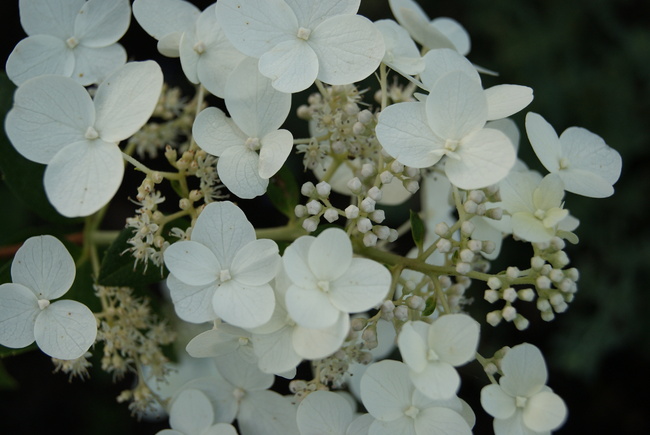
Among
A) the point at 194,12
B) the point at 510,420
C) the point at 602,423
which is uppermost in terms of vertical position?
the point at 194,12

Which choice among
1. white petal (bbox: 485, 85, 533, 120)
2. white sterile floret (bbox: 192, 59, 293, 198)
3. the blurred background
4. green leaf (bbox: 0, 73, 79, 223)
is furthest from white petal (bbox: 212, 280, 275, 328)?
the blurred background

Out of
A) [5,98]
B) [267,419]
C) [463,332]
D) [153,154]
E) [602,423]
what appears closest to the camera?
[463,332]

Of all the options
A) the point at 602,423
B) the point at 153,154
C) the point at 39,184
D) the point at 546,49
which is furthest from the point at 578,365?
the point at 39,184

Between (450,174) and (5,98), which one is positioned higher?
(450,174)

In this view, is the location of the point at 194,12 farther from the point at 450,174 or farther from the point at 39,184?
the point at 450,174

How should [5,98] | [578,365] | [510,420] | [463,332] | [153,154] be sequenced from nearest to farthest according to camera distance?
[463,332]
[510,420]
[5,98]
[153,154]
[578,365]

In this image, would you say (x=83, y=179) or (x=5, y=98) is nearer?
(x=83, y=179)

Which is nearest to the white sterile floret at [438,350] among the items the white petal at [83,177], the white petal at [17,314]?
the white petal at [83,177]
